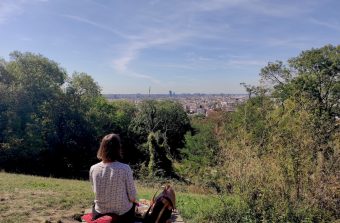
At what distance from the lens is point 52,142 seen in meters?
33.6

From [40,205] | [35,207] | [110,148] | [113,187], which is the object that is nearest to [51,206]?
[40,205]

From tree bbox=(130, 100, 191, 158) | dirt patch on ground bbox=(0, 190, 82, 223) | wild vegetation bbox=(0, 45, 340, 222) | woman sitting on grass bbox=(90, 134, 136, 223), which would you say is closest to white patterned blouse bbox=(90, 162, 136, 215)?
woman sitting on grass bbox=(90, 134, 136, 223)

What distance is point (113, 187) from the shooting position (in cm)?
450

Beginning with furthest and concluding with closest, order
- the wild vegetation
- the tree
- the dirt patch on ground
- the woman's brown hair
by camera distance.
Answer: the tree, the wild vegetation, the dirt patch on ground, the woman's brown hair

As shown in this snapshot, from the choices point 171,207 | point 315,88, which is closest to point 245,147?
point 171,207

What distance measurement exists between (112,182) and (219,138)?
7083 millimetres

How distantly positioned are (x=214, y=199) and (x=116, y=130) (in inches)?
1425

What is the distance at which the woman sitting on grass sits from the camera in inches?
175

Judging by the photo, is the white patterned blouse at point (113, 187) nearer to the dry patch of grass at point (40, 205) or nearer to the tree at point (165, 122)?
the dry patch of grass at point (40, 205)

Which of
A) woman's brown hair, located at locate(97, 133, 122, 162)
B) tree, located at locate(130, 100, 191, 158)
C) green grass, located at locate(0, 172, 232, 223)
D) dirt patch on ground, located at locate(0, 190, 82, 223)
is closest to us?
woman's brown hair, located at locate(97, 133, 122, 162)

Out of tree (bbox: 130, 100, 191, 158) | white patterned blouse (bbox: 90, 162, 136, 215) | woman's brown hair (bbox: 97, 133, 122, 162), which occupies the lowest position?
tree (bbox: 130, 100, 191, 158)

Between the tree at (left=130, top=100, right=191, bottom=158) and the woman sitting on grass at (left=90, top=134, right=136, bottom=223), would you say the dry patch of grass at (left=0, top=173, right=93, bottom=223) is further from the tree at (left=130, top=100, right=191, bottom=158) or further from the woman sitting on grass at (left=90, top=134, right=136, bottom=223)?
the tree at (left=130, top=100, right=191, bottom=158)

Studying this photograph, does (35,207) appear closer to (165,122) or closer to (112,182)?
(112,182)

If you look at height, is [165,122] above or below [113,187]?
below
